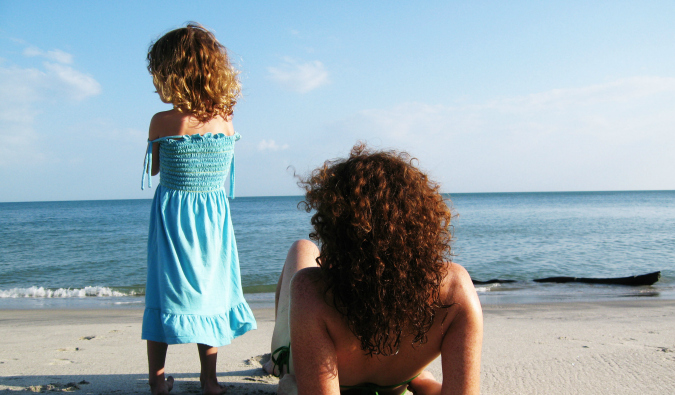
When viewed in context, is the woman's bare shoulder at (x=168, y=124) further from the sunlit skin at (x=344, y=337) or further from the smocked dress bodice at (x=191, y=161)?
the sunlit skin at (x=344, y=337)

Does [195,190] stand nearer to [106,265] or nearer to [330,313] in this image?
[330,313]

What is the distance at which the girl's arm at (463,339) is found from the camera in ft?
4.65

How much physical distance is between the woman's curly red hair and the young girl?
3.16ft

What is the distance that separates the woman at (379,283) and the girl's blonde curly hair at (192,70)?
102 cm

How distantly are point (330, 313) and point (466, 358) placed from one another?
495 mm

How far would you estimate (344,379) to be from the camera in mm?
1623

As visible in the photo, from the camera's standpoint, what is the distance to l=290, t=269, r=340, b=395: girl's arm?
4.56 ft

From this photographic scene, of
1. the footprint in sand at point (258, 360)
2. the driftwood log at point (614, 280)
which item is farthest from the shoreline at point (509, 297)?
the footprint in sand at point (258, 360)

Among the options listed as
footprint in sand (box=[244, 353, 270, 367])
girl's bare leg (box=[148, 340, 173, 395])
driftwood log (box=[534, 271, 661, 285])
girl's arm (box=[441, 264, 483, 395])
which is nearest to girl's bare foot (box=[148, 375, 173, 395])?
girl's bare leg (box=[148, 340, 173, 395])

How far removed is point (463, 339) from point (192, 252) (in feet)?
4.38

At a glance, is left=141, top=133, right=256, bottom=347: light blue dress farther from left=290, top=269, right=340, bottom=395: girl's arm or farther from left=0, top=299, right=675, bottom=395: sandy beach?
left=290, top=269, right=340, bottom=395: girl's arm

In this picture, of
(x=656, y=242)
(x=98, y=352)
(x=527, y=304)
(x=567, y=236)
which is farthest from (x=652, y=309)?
(x=567, y=236)

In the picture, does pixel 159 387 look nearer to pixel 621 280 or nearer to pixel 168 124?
pixel 168 124

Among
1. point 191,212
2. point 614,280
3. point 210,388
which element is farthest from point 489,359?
point 614,280
